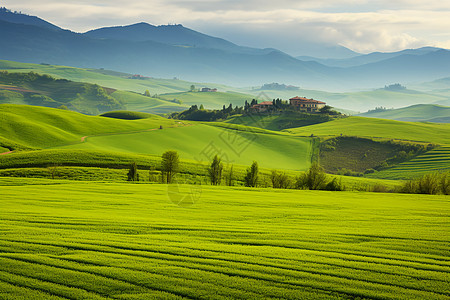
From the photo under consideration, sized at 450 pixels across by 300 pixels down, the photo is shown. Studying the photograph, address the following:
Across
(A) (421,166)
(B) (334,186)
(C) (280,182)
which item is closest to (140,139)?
(C) (280,182)

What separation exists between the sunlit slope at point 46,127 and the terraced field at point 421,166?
314 ft

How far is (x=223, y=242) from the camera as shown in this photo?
19.3m

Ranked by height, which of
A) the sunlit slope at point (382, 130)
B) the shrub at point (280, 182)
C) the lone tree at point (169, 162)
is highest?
the sunlit slope at point (382, 130)

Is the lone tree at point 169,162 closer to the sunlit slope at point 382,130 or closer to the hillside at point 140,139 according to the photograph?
the hillside at point 140,139

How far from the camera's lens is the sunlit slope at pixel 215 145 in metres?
107

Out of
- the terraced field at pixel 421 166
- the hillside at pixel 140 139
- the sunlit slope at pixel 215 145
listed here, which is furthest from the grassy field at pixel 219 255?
the terraced field at pixel 421 166

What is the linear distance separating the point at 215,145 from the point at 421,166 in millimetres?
70067

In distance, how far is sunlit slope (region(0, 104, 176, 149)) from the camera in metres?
97.5

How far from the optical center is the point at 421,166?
4195 inches

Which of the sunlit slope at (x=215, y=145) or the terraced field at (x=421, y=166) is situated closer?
the terraced field at (x=421, y=166)

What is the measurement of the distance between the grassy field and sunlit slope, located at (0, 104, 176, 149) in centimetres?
7960

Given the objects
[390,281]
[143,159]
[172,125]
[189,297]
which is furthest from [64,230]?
[172,125]

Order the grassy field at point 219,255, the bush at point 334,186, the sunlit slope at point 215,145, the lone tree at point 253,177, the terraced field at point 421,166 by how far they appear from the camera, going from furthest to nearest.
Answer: the sunlit slope at point 215,145 < the terraced field at point 421,166 < the lone tree at point 253,177 < the bush at point 334,186 < the grassy field at point 219,255

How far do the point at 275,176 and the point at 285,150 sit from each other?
65185 mm
